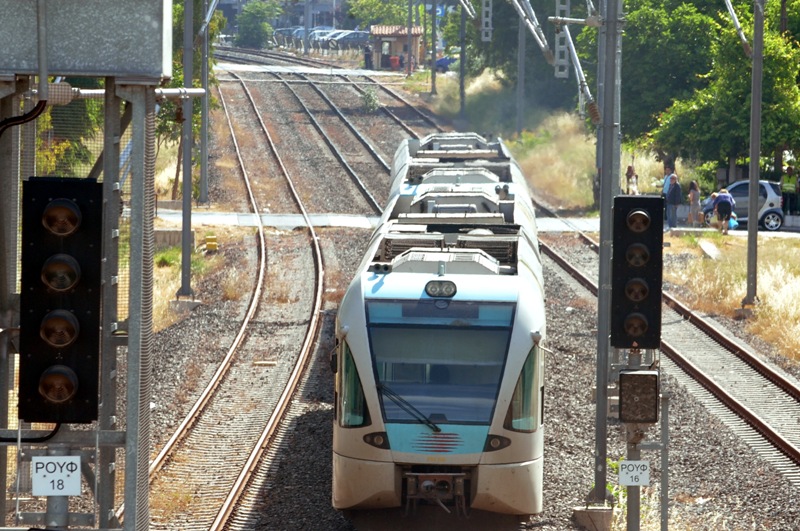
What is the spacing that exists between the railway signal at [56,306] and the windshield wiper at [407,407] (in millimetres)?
4763

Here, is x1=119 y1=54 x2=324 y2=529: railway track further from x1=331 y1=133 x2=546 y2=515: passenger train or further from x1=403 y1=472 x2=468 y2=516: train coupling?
x1=403 y1=472 x2=468 y2=516: train coupling

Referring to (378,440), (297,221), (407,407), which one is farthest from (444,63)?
(378,440)

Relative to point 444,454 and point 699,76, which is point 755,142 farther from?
point 699,76

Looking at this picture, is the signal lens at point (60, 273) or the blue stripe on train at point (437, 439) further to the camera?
the blue stripe on train at point (437, 439)

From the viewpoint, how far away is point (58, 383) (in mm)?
7348

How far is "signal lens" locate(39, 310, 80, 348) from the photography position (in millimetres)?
7336

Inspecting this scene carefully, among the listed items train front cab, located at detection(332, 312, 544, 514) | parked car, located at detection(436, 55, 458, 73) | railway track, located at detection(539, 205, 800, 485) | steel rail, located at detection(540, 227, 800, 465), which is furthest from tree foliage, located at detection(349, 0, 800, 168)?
parked car, located at detection(436, 55, 458, 73)

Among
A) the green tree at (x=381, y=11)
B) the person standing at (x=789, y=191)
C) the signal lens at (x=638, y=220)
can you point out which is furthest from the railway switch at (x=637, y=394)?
the green tree at (x=381, y=11)

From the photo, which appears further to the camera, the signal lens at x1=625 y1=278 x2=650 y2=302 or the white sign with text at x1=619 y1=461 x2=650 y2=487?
the white sign with text at x1=619 y1=461 x2=650 y2=487

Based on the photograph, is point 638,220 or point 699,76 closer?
point 638,220

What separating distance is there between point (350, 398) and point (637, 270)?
3105 millimetres

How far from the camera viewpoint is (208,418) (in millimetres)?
16984

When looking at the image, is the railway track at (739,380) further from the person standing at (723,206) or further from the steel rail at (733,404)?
the person standing at (723,206)

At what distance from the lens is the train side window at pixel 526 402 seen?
11820mm
